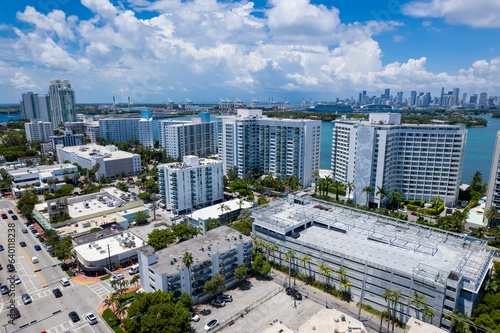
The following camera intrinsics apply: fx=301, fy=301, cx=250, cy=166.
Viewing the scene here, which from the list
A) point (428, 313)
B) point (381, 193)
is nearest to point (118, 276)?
point (428, 313)

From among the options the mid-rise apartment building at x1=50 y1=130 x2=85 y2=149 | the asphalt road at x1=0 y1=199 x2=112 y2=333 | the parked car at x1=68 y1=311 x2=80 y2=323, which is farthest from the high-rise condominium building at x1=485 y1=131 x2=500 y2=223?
the mid-rise apartment building at x1=50 y1=130 x2=85 y2=149

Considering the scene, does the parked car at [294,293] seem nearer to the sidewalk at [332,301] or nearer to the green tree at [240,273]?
the sidewalk at [332,301]

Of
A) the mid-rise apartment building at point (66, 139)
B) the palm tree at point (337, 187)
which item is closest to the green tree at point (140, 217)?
the palm tree at point (337, 187)

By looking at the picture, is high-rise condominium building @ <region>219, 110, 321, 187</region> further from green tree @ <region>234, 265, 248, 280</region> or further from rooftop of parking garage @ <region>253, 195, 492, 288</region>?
green tree @ <region>234, 265, 248, 280</region>

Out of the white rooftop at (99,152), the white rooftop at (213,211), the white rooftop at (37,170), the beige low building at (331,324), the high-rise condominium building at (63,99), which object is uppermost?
the high-rise condominium building at (63,99)

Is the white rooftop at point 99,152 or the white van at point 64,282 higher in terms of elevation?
the white rooftop at point 99,152

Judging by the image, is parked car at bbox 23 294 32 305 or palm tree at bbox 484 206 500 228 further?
palm tree at bbox 484 206 500 228
